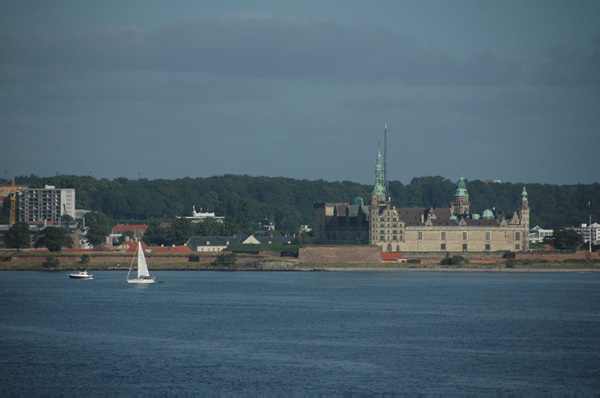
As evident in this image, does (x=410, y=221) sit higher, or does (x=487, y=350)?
(x=410, y=221)

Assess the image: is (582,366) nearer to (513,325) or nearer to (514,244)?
(513,325)

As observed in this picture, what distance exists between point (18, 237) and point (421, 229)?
1827 inches

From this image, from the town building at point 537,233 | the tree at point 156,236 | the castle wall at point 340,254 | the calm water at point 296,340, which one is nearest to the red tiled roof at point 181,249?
the tree at point 156,236

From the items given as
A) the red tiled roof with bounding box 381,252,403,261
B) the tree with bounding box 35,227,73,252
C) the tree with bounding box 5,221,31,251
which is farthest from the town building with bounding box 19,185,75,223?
the red tiled roof with bounding box 381,252,403,261

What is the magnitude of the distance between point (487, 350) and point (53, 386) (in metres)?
18.6

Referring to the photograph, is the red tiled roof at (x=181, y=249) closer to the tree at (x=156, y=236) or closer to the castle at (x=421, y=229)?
the tree at (x=156, y=236)

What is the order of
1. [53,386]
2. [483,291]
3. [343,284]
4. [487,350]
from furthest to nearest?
[343,284]
[483,291]
[487,350]
[53,386]

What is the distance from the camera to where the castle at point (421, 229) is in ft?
365

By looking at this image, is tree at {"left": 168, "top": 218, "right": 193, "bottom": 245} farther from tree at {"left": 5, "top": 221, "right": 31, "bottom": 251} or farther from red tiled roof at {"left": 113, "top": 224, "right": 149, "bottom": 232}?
red tiled roof at {"left": 113, "top": 224, "right": 149, "bottom": 232}

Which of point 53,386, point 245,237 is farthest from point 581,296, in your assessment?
point 245,237

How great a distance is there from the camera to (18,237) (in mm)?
108375

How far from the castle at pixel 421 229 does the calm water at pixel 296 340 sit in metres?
36.1

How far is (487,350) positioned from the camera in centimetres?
4156

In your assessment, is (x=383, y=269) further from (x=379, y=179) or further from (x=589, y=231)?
(x=589, y=231)
